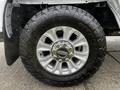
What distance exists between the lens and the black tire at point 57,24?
2951 millimetres

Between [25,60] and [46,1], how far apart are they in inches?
32.1

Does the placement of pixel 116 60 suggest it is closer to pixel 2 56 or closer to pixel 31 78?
pixel 31 78

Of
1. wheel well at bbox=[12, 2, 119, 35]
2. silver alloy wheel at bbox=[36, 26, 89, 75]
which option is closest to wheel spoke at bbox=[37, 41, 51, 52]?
silver alloy wheel at bbox=[36, 26, 89, 75]

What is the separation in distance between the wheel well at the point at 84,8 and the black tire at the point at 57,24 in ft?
0.84

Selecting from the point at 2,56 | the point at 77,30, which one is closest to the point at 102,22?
the point at 77,30

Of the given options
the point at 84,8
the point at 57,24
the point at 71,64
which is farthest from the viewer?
the point at 84,8

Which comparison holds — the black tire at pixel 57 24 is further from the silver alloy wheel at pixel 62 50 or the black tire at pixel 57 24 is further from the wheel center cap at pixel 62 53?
the wheel center cap at pixel 62 53

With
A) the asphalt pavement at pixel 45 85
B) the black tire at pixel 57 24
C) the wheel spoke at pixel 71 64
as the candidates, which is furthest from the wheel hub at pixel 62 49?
the asphalt pavement at pixel 45 85

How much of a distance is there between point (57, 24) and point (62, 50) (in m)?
0.34

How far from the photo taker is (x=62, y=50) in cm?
301

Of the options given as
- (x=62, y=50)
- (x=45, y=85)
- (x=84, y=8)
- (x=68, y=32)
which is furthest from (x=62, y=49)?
(x=84, y=8)

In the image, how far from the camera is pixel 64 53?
3016 millimetres

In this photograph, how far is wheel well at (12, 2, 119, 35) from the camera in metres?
3.16

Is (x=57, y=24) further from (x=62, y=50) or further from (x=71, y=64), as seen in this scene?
(x=71, y=64)
